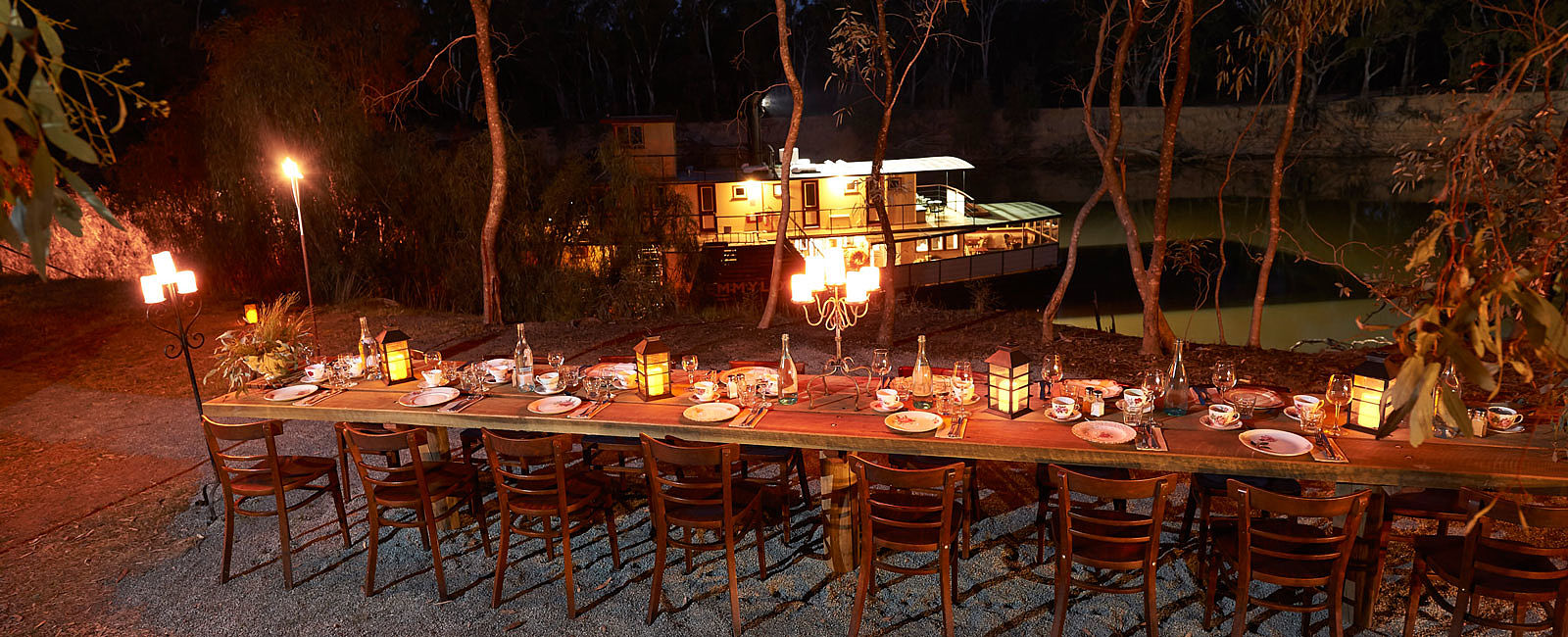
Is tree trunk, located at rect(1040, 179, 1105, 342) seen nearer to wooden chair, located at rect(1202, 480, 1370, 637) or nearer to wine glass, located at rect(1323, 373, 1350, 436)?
wine glass, located at rect(1323, 373, 1350, 436)

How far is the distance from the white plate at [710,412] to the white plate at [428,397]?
1.31 m

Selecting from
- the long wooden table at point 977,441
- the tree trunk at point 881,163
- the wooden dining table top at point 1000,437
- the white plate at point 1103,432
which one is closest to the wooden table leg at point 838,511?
the long wooden table at point 977,441

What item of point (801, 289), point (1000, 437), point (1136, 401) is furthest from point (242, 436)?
point (1136, 401)

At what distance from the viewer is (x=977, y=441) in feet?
12.8

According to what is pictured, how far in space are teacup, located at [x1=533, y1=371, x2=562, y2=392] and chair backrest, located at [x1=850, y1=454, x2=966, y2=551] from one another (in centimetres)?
180

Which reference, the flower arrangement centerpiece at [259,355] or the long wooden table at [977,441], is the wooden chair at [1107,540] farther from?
the flower arrangement centerpiece at [259,355]

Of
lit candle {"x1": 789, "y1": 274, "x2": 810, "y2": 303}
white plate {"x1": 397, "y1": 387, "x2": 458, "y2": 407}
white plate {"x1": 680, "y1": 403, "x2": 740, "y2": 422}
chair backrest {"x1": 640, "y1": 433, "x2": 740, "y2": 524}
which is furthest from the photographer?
lit candle {"x1": 789, "y1": 274, "x2": 810, "y2": 303}

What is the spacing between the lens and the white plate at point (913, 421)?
4047 mm

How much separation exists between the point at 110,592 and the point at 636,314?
7.57m

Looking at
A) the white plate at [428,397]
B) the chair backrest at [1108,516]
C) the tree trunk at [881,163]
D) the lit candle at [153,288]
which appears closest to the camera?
the chair backrest at [1108,516]

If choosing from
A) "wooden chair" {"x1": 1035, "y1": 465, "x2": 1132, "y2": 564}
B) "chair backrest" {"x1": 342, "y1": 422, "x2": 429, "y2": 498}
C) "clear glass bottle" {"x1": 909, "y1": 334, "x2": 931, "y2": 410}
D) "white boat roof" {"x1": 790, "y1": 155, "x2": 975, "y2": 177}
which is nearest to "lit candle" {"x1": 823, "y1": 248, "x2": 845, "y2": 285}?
"clear glass bottle" {"x1": 909, "y1": 334, "x2": 931, "y2": 410}

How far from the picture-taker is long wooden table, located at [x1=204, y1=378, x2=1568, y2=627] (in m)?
3.47

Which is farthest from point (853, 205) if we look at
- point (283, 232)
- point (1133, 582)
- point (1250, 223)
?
point (1133, 582)

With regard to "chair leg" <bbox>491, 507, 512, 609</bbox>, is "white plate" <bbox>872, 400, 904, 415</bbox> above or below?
above
